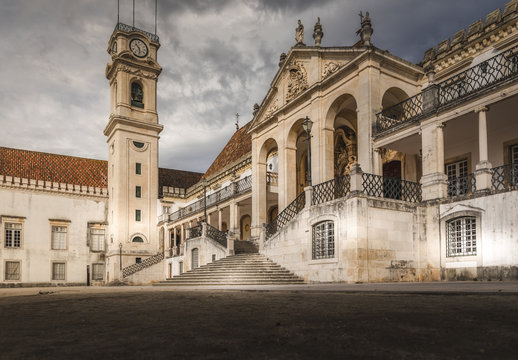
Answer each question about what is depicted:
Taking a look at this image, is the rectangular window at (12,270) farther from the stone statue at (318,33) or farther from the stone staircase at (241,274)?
the stone statue at (318,33)

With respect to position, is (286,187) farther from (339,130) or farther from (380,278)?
(380,278)

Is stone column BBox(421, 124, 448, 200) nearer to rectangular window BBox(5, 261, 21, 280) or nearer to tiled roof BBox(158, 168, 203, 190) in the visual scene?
tiled roof BBox(158, 168, 203, 190)

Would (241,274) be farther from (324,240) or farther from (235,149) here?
(235,149)

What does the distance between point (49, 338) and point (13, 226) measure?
39.7 metres

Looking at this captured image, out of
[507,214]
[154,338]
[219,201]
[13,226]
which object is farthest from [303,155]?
[13,226]

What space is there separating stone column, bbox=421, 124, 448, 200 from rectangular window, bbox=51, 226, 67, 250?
34.4 m

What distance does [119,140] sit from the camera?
1569 inches

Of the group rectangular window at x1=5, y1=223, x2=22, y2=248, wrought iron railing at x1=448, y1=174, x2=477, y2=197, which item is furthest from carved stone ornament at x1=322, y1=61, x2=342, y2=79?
rectangular window at x1=5, y1=223, x2=22, y2=248

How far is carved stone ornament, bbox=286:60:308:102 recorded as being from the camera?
75.5 feet

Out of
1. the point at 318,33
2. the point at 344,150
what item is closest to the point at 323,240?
the point at 344,150

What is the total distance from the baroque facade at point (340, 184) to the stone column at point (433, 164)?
5 centimetres

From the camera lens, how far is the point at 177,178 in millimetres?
48562

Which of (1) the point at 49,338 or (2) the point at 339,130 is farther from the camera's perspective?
(2) the point at 339,130

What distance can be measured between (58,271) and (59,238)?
3009 mm
